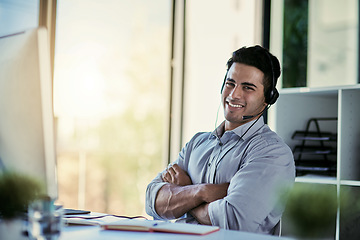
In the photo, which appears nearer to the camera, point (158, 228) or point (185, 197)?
point (158, 228)

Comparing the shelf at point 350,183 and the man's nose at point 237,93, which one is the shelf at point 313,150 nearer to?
the shelf at point 350,183

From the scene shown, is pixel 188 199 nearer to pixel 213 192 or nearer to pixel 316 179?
pixel 213 192

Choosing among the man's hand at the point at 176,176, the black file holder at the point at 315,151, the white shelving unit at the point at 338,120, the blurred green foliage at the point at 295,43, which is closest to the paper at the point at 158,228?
the man's hand at the point at 176,176

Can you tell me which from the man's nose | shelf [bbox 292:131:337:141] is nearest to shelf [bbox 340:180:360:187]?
shelf [bbox 292:131:337:141]

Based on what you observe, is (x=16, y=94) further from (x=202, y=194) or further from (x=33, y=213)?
(x=202, y=194)

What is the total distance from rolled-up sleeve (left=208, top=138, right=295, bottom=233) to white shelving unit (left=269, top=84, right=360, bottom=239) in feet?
1.96

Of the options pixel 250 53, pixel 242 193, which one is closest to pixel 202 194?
pixel 242 193

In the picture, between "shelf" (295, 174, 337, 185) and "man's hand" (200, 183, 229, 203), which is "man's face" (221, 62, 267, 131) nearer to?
"man's hand" (200, 183, 229, 203)

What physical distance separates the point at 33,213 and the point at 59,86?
3547 mm

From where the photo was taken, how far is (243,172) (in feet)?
6.18

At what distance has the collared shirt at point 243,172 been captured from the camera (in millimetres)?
1789

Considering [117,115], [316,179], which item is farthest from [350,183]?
[117,115]

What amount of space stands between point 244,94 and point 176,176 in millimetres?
515

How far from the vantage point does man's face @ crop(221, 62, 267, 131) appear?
220 cm
